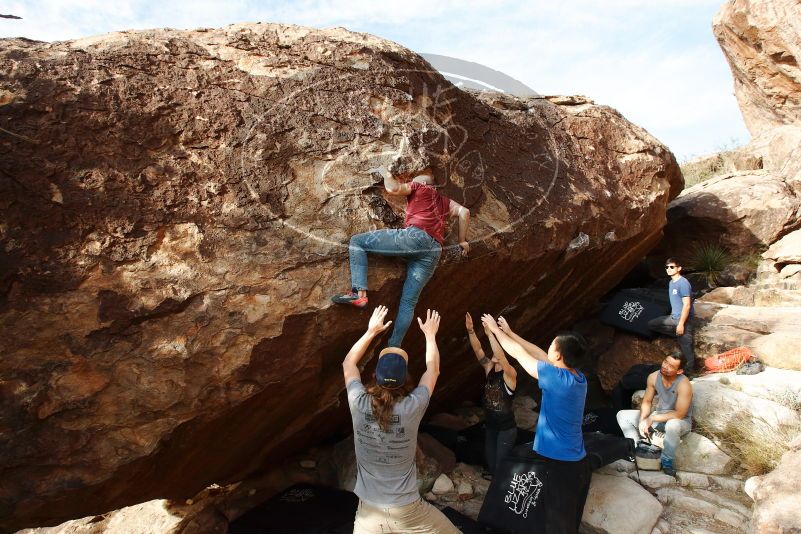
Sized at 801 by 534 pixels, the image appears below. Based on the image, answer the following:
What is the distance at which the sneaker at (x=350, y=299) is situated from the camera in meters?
3.28

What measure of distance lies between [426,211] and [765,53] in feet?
33.6

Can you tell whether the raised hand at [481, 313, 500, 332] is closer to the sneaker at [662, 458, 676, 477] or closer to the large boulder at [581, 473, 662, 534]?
the large boulder at [581, 473, 662, 534]

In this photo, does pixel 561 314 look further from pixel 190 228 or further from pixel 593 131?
pixel 190 228

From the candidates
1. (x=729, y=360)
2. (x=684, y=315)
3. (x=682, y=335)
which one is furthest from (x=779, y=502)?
(x=682, y=335)

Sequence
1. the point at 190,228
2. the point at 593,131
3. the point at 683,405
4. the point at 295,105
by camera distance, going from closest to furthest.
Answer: the point at 190,228 < the point at 295,105 < the point at 683,405 < the point at 593,131

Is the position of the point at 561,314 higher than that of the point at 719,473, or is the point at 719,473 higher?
the point at 561,314

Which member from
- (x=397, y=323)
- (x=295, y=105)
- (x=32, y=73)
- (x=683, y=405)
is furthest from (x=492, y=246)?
(x=32, y=73)

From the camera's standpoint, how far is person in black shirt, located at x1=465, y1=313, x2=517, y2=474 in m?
3.82

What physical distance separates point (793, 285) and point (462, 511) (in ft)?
18.8

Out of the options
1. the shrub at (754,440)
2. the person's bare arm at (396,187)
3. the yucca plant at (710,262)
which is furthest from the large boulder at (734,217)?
the person's bare arm at (396,187)

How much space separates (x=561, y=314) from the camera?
6293 mm

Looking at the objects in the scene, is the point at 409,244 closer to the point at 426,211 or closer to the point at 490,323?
the point at 426,211

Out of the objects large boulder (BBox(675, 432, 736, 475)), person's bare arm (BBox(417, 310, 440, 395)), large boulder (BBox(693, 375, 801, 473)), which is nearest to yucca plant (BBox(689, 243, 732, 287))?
large boulder (BBox(693, 375, 801, 473))

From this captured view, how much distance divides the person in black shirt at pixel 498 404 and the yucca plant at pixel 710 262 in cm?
532
